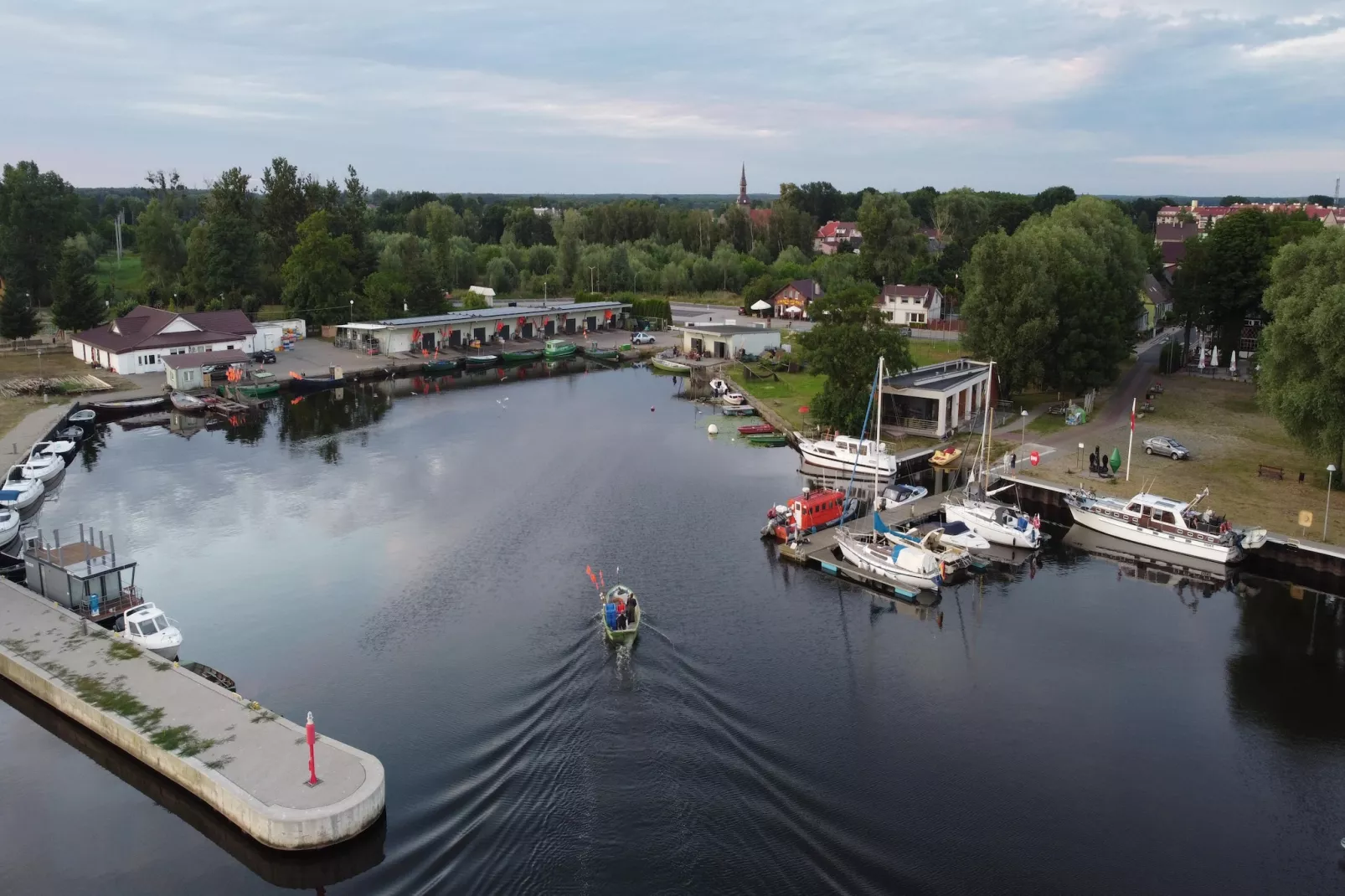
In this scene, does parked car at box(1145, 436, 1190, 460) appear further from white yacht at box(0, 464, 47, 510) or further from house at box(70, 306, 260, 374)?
house at box(70, 306, 260, 374)

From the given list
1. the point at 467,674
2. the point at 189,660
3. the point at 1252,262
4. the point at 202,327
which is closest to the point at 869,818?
the point at 467,674

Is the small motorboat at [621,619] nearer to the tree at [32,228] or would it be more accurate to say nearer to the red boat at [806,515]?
the red boat at [806,515]

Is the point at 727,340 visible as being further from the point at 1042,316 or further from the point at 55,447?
the point at 55,447

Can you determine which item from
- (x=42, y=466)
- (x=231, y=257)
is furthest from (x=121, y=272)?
(x=42, y=466)

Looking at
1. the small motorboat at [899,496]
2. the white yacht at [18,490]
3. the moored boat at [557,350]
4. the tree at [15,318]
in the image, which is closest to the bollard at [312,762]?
the white yacht at [18,490]

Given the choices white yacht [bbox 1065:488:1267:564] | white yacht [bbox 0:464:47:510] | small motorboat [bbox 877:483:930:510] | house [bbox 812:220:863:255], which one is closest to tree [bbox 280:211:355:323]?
white yacht [bbox 0:464:47:510]

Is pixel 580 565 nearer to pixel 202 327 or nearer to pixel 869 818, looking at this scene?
pixel 869 818

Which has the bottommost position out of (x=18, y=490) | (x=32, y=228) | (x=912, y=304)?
(x=18, y=490)
